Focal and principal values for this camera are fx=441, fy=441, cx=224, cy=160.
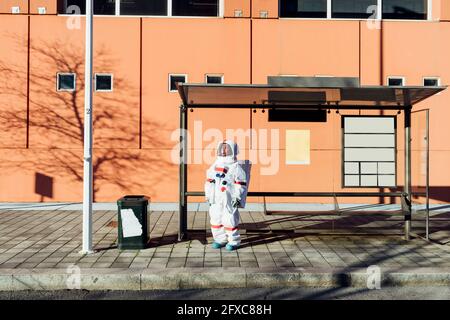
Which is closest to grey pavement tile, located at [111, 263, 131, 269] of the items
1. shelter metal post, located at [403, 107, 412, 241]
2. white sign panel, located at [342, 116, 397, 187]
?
shelter metal post, located at [403, 107, 412, 241]

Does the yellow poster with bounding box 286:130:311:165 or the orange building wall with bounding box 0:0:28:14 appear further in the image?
the yellow poster with bounding box 286:130:311:165

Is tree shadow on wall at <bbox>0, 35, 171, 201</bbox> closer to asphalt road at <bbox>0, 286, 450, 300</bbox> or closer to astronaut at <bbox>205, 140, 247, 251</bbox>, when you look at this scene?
astronaut at <bbox>205, 140, 247, 251</bbox>

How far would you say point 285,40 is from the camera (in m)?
12.4

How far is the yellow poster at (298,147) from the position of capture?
483 inches

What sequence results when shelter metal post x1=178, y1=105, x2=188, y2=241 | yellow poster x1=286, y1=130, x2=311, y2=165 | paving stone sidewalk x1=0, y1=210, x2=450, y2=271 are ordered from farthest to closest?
yellow poster x1=286, y1=130, x2=311, y2=165 < shelter metal post x1=178, y1=105, x2=188, y2=241 < paving stone sidewalk x1=0, y1=210, x2=450, y2=271

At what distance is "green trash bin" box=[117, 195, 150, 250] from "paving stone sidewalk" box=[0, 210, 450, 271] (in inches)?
6.0

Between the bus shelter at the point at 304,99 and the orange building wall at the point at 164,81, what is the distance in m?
3.81

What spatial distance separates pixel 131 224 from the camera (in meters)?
6.89

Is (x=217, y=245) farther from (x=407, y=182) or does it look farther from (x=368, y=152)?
(x=368, y=152)

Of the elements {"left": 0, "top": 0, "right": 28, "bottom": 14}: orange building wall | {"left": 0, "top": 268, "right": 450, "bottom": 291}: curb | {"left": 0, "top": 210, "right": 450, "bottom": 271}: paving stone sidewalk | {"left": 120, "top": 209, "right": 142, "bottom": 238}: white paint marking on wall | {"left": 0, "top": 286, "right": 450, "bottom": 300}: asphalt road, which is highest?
{"left": 0, "top": 0, "right": 28, "bottom": 14}: orange building wall

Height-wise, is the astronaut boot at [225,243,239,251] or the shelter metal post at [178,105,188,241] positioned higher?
the shelter metal post at [178,105,188,241]

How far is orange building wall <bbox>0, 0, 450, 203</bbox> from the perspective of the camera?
1211 cm

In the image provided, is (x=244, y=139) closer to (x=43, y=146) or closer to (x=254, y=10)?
(x=254, y=10)
